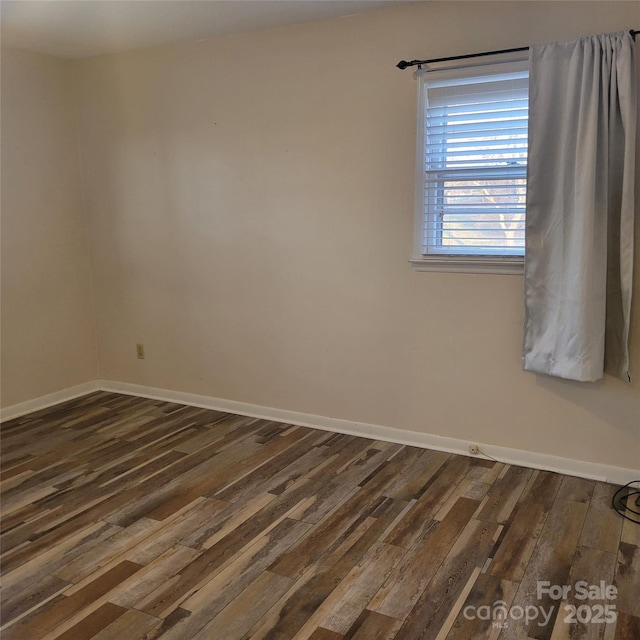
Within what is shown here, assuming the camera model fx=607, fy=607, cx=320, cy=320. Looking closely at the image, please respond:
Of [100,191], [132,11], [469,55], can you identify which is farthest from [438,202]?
[100,191]

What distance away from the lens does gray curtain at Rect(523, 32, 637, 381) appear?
9.00ft

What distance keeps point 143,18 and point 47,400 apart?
268 centimetres

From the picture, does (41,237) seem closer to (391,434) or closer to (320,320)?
(320,320)

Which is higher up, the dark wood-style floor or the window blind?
the window blind

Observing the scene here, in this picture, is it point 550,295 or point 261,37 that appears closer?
point 550,295

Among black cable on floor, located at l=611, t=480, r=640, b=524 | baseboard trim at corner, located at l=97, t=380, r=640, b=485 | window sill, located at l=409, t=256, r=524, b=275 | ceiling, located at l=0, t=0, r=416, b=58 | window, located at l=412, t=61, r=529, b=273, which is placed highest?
ceiling, located at l=0, t=0, r=416, b=58

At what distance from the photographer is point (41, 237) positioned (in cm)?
434

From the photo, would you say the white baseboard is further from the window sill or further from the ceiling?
the ceiling

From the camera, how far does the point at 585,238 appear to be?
282cm

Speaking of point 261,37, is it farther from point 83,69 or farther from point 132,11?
point 83,69

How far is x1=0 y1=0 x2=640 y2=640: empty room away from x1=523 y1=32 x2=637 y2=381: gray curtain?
0.04ft

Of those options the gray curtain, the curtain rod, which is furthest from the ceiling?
the gray curtain

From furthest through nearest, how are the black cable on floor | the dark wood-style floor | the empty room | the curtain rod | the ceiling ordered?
the ceiling
the curtain rod
the black cable on floor
the empty room
the dark wood-style floor

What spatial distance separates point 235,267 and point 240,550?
204 centimetres
